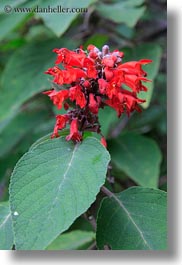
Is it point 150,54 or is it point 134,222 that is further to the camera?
point 150,54

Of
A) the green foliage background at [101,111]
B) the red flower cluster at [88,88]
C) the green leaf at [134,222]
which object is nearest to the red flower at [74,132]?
the red flower cluster at [88,88]

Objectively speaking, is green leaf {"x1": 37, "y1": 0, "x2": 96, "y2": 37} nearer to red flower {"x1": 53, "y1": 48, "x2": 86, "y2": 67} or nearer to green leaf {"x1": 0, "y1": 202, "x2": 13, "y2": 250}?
red flower {"x1": 53, "y1": 48, "x2": 86, "y2": 67}

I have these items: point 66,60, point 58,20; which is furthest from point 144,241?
point 58,20

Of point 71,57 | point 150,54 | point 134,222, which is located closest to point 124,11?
point 150,54

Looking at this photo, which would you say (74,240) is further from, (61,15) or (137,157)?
(61,15)

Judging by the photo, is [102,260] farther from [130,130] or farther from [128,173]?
[130,130]

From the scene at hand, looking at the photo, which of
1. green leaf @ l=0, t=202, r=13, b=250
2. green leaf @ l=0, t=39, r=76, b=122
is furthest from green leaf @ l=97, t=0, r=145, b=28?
green leaf @ l=0, t=202, r=13, b=250

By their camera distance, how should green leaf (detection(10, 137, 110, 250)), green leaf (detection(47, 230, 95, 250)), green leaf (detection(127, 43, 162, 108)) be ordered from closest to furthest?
1. green leaf (detection(10, 137, 110, 250))
2. green leaf (detection(47, 230, 95, 250))
3. green leaf (detection(127, 43, 162, 108))
